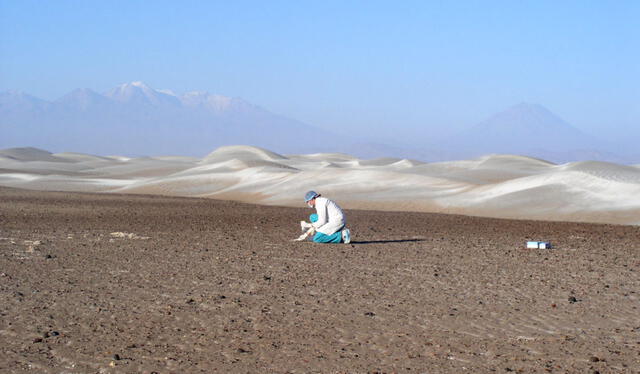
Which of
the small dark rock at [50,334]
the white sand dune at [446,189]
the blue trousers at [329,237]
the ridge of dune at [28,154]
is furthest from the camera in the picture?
the ridge of dune at [28,154]

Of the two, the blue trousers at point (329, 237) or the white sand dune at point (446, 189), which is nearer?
the blue trousers at point (329, 237)

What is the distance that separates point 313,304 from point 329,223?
6.59 metres

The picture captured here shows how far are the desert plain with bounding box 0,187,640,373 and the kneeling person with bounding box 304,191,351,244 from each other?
0.27 m

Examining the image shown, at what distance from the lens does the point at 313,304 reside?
10.1 m

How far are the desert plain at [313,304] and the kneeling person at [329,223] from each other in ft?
0.89

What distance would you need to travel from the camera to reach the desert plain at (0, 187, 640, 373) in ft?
24.6

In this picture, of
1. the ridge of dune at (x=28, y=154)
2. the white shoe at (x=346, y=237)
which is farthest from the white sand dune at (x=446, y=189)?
the ridge of dune at (x=28, y=154)

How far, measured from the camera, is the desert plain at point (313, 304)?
7.51 meters

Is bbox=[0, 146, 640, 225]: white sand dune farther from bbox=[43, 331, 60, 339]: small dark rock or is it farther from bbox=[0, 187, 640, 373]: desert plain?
bbox=[43, 331, 60, 339]: small dark rock

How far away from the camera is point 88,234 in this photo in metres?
18.8

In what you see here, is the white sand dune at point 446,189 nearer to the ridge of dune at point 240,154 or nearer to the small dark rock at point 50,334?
the small dark rock at point 50,334

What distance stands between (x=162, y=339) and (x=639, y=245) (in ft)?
41.3

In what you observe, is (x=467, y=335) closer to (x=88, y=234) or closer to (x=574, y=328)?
(x=574, y=328)

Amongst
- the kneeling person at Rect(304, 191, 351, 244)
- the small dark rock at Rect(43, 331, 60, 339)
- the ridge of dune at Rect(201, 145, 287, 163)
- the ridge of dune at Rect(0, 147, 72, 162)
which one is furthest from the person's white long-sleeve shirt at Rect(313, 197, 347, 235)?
the ridge of dune at Rect(0, 147, 72, 162)
